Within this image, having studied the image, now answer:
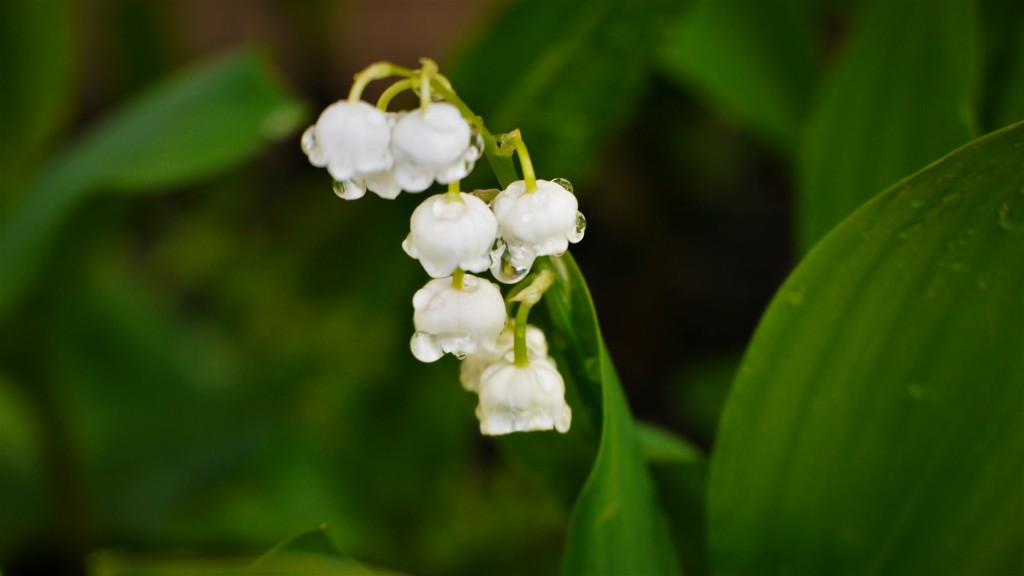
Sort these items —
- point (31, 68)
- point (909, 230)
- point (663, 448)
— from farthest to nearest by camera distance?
point (31, 68), point (663, 448), point (909, 230)

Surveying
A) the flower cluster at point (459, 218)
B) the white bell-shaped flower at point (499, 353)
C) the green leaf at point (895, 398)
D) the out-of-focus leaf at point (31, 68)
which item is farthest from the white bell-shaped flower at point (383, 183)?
the out-of-focus leaf at point (31, 68)

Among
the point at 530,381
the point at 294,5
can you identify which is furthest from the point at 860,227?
the point at 294,5

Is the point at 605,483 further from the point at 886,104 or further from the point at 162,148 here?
the point at 162,148

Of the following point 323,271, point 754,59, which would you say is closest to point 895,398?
point 754,59

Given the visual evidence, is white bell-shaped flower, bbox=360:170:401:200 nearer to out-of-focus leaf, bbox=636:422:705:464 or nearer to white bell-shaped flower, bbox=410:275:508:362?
white bell-shaped flower, bbox=410:275:508:362

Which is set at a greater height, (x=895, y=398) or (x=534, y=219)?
(x=534, y=219)

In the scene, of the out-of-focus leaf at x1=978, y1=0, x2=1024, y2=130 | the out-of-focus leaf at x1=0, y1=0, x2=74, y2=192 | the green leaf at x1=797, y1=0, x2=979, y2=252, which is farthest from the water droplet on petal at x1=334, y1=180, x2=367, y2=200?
the out-of-focus leaf at x1=0, y1=0, x2=74, y2=192

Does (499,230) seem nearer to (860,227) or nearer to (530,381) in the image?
(530,381)
